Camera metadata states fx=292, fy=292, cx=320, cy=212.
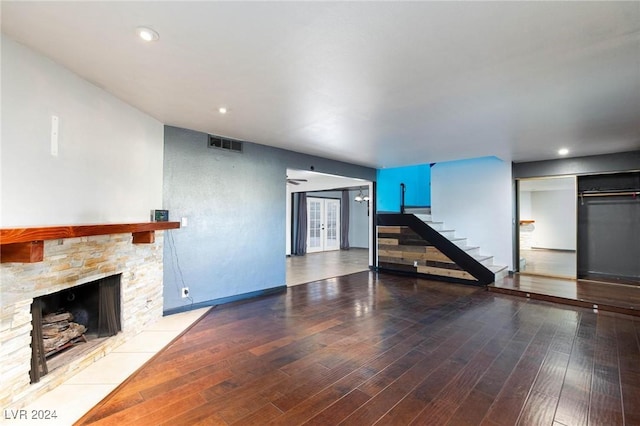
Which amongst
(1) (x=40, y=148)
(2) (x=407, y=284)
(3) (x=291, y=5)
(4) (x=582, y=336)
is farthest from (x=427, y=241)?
(1) (x=40, y=148)

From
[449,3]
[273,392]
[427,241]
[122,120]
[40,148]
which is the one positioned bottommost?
[273,392]

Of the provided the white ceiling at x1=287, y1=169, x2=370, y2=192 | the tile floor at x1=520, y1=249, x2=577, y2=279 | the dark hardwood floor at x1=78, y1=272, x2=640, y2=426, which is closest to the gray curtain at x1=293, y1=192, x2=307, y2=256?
the white ceiling at x1=287, y1=169, x2=370, y2=192

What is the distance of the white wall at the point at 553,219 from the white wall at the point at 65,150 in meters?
11.7

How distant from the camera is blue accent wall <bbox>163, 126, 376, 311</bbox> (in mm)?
3932

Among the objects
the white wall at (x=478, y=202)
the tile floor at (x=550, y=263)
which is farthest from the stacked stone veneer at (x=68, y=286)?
the tile floor at (x=550, y=263)

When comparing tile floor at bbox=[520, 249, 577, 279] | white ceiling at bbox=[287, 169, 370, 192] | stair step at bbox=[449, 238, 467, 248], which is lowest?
tile floor at bbox=[520, 249, 577, 279]

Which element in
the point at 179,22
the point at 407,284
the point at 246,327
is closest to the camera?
the point at 179,22

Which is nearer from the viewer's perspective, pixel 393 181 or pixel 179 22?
pixel 179 22

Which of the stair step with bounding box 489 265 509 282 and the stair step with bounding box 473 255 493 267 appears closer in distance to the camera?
the stair step with bounding box 489 265 509 282

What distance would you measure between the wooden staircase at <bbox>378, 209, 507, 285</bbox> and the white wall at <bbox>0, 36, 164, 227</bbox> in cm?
515

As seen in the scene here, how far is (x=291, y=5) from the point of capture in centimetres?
164

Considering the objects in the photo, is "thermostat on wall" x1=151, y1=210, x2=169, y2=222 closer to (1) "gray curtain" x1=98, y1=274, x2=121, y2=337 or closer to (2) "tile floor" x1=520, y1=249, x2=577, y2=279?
(1) "gray curtain" x1=98, y1=274, x2=121, y2=337

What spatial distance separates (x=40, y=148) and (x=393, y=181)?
6.71 m

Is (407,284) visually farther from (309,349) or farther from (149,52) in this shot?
(149,52)
